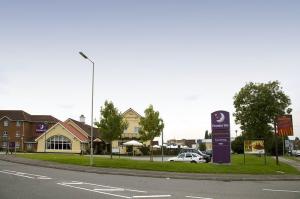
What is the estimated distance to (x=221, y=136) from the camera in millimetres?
34812

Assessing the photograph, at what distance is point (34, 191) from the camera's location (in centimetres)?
1600

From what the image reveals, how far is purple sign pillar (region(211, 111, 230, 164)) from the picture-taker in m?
34.4

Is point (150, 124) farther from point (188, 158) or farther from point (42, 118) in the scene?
point (42, 118)

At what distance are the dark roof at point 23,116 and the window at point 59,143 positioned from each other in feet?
64.7

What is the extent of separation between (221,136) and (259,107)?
41988 millimetres

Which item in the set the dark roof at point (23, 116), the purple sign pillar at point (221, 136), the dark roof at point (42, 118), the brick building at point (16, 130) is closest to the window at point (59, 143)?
the brick building at point (16, 130)

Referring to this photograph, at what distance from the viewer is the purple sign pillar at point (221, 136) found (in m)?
34.4

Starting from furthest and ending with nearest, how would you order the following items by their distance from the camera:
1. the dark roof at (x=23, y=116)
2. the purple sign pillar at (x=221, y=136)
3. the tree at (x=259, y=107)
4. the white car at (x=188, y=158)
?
the dark roof at (x=23, y=116)
the tree at (x=259, y=107)
the white car at (x=188, y=158)
the purple sign pillar at (x=221, y=136)

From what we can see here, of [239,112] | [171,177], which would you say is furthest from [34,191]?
[239,112]

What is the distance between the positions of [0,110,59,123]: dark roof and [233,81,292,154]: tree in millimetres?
44255

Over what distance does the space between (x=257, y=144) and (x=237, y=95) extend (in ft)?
136

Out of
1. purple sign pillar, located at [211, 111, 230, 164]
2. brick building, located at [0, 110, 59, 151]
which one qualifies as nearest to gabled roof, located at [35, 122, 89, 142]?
brick building, located at [0, 110, 59, 151]

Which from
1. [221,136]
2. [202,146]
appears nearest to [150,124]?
[221,136]

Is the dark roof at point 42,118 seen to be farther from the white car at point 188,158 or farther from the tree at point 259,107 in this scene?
the white car at point 188,158
